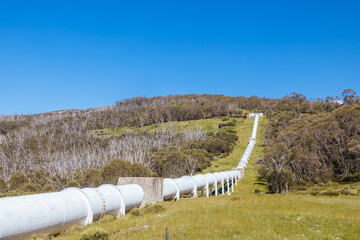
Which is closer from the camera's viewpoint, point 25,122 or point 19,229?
point 19,229

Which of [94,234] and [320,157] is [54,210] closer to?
[94,234]

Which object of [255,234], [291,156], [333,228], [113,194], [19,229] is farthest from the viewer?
[291,156]

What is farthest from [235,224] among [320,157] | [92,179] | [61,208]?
[320,157]

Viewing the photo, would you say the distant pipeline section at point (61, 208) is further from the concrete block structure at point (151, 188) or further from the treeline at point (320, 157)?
the treeline at point (320, 157)

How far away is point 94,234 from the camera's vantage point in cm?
852

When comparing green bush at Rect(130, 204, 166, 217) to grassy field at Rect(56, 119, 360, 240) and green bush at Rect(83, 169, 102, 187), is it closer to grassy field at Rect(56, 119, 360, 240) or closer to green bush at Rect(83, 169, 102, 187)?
grassy field at Rect(56, 119, 360, 240)

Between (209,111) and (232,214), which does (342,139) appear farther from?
(209,111)

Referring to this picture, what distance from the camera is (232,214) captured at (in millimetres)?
12438

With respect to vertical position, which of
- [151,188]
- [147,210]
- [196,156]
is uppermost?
[196,156]

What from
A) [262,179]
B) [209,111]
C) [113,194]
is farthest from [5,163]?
[209,111]

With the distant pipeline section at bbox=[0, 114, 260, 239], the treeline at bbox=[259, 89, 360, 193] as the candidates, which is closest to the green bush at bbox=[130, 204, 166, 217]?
the distant pipeline section at bbox=[0, 114, 260, 239]

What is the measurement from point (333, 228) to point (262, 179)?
38933 millimetres

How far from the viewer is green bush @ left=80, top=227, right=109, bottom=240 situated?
8.47m

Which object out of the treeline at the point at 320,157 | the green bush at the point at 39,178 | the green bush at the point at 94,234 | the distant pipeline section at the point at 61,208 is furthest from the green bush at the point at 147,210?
the green bush at the point at 39,178
